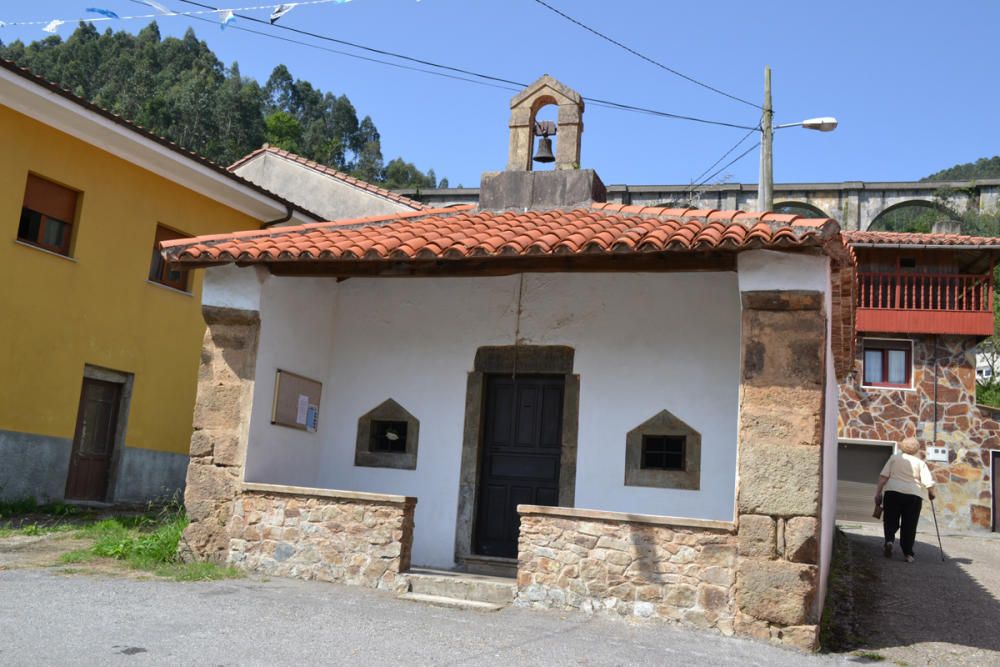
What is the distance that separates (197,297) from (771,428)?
988 cm

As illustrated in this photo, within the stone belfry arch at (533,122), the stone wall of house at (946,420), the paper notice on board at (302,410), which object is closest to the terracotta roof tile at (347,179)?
the stone belfry arch at (533,122)

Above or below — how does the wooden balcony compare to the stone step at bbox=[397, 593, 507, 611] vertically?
above

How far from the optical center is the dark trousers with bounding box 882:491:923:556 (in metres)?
10.3

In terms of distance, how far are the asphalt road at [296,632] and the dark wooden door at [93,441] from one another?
5283 mm

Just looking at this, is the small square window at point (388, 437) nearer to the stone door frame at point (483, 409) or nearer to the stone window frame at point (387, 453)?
the stone window frame at point (387, 453)

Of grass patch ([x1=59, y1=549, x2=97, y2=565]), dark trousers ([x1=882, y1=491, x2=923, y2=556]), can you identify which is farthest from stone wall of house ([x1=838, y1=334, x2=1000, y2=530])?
grass patch ([x1=59, y1=549, x2=97, y2=565])

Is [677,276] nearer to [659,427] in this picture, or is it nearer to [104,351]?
[659,427]

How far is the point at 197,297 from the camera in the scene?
13.9m

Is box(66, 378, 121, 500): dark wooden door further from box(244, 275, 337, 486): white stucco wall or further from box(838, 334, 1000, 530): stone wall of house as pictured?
box(838, 334, 1000, 530): stone wall of house

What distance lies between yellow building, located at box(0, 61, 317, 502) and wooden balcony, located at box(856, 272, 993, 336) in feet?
40.5

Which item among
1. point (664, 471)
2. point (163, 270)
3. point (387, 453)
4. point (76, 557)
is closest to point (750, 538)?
point (664, 471)

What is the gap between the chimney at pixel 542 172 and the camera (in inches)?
357

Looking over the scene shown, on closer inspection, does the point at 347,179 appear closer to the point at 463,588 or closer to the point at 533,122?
the point at 533,122

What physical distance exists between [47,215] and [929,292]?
16177mm
